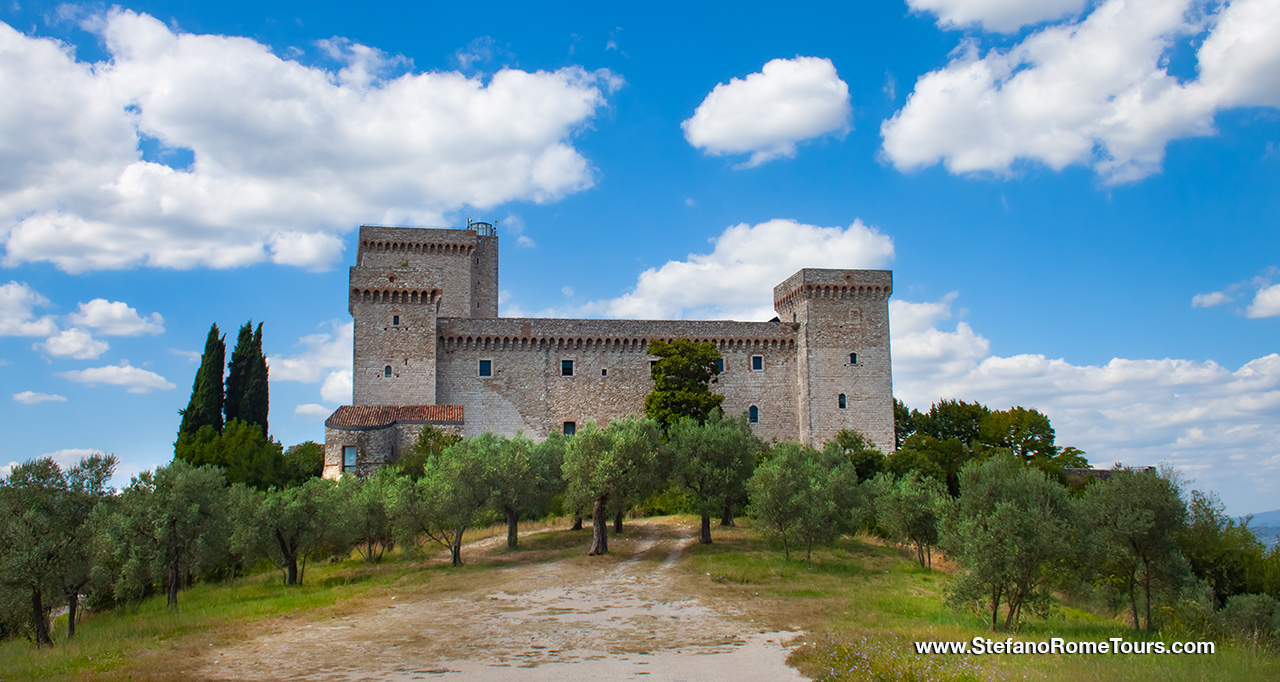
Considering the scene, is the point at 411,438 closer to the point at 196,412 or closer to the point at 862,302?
the point at 196,412

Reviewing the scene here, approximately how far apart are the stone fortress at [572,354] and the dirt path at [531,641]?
66.2ft

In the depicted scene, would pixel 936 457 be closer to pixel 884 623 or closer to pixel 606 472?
pixel 606 472

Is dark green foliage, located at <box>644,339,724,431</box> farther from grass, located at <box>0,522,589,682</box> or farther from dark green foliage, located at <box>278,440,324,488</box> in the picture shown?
dark green foliage, located at <box>278,440,324,488</box>

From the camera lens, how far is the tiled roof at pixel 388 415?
33219 mm

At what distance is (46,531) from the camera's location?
14906 mm

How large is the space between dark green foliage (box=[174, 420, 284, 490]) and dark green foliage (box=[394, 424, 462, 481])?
181 inches

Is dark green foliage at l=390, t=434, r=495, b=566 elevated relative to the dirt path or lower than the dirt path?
elevated

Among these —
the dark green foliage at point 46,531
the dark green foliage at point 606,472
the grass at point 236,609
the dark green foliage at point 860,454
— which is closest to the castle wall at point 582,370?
the dark green foliage at point 860,454

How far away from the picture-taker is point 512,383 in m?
38.8

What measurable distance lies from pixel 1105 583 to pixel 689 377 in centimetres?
1927

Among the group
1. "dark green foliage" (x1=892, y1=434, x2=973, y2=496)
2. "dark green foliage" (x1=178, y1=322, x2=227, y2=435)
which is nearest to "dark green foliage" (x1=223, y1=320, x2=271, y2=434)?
"dark green foliage" (x1=178, y1=322, x2=227, y2=435)

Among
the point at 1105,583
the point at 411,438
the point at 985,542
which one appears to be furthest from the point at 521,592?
the point at 411,438

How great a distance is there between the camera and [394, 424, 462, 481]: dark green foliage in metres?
30.5

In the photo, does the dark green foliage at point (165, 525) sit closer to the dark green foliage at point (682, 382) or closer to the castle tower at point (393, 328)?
the castle tower at point (393, 328)
